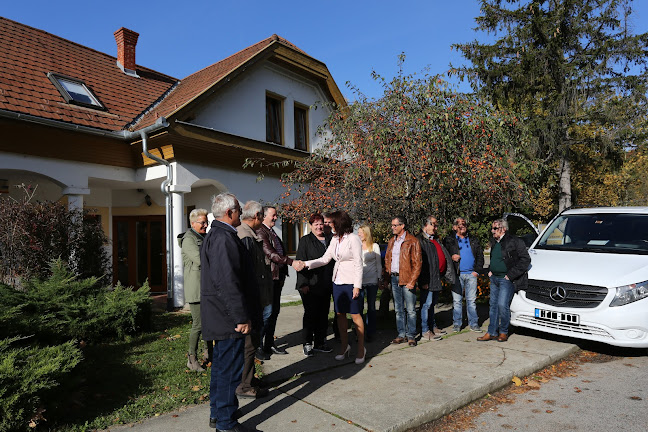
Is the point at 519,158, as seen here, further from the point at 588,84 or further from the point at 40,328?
the point at 588,84

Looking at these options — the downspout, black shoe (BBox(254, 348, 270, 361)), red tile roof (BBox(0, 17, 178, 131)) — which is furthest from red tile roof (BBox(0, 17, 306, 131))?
black shoe (BBox(254, 348, 270, 361))

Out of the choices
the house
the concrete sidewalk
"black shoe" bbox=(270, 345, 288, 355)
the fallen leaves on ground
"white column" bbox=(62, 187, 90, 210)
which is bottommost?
the fallen leaves on ground

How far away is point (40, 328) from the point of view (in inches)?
172

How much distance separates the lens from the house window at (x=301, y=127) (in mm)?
13148

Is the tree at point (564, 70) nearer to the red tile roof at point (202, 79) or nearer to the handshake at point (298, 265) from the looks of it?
the red tile roof at point (202, 79)

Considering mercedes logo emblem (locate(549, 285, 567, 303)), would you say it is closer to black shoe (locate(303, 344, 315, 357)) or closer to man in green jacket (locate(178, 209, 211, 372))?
black shoe (locate(303, 344, 315, 357))

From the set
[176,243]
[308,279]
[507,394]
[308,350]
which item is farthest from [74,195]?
[507,394]

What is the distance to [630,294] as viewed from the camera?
5.29 meters

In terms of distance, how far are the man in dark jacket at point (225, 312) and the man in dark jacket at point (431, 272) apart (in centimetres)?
346

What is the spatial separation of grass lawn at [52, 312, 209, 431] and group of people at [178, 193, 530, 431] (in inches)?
16.8

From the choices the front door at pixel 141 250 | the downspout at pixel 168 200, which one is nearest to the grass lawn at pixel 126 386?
the downspout at pixel 168 200

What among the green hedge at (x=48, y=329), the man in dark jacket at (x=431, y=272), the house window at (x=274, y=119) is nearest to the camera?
the green hedge at (x=48, y=329)

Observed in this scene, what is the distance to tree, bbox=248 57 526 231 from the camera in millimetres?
6891

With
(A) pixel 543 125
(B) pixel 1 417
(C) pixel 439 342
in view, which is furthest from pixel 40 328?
(A) pixel 543 125
